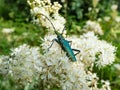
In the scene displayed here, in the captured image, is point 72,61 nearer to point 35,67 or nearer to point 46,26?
point 35,67

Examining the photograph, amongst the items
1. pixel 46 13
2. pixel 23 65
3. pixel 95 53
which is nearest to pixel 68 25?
pixel 46 13

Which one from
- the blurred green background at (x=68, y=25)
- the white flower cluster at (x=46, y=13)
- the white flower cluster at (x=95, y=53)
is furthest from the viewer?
the blurred green background at (x=68, y=25)

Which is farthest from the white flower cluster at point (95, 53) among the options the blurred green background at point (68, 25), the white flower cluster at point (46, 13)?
the blurred green background at point (68, 25)

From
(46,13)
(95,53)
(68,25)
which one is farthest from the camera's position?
(68,25)

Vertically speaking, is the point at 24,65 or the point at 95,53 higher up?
the point at 95,53

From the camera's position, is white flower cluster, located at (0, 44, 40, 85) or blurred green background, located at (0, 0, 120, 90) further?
blurred green background, located at (0, 0, 120, 90)

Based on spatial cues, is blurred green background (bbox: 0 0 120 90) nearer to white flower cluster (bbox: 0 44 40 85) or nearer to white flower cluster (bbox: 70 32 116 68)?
white flower cluster (bbox: 0 44 40 85)

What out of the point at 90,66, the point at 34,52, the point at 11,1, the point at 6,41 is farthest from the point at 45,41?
the point at 11,1

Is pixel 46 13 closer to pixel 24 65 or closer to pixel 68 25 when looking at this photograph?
pixel 68 25

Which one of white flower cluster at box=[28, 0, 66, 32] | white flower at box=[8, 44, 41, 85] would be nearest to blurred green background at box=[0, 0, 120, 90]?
white flower cluster at box=[28, 0, 66, 32]

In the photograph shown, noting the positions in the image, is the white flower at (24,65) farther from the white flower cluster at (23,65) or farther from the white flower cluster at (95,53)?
the white flower cluster at (95,53)

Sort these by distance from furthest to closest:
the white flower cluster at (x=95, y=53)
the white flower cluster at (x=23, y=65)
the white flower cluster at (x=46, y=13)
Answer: the white flower cluster at (x=46, y=13)
the white flower cluster at (x=95, y=53)
the white flower cluster at (x=23, y=65)

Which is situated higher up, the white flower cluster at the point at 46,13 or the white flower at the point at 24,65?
the white flower cluster at the point at 46,13
